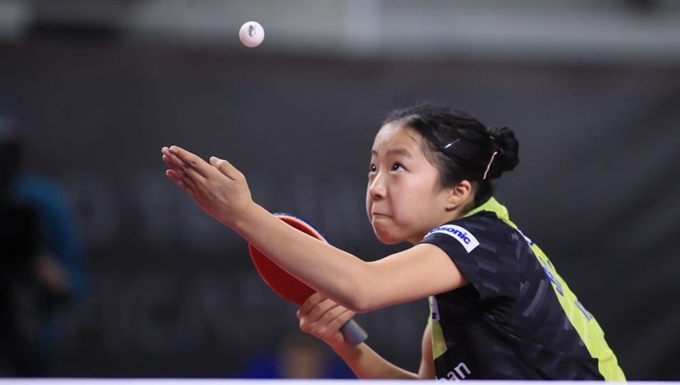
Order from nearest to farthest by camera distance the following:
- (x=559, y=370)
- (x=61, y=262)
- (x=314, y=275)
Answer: (x=314, y=275) → (x=559, y=370) → (x=61, y=262)

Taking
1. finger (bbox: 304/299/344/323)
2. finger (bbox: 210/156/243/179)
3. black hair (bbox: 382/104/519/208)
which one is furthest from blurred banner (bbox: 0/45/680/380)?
finger (bbox: 210/156/243/179)

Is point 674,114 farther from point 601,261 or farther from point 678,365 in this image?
point 678,365

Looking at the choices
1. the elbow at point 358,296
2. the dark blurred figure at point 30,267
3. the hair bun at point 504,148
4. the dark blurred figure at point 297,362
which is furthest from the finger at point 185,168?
the dark blurred figure at point 297,362

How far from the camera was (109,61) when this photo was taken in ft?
15.5

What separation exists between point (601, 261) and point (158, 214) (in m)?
2.14

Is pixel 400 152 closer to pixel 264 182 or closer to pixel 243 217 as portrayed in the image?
pixel 243 217

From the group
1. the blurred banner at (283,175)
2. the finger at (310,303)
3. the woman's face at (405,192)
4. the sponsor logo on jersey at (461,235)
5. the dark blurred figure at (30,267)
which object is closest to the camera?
the sponsor logo on jersey at (461,235)

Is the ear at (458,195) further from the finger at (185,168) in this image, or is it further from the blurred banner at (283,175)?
the blurred banner at (283,175)

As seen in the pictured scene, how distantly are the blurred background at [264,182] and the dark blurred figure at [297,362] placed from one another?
A: 1 centimetres

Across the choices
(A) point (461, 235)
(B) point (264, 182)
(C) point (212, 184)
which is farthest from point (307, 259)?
(B) point (264, 182)

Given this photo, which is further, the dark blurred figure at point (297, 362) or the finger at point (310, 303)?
the dark blurred figure at point (297, 362)

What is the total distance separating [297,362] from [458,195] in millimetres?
2512

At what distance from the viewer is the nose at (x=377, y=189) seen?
2109 mm

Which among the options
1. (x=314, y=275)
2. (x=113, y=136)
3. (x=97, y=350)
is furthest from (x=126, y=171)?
(x=314, y=275)
